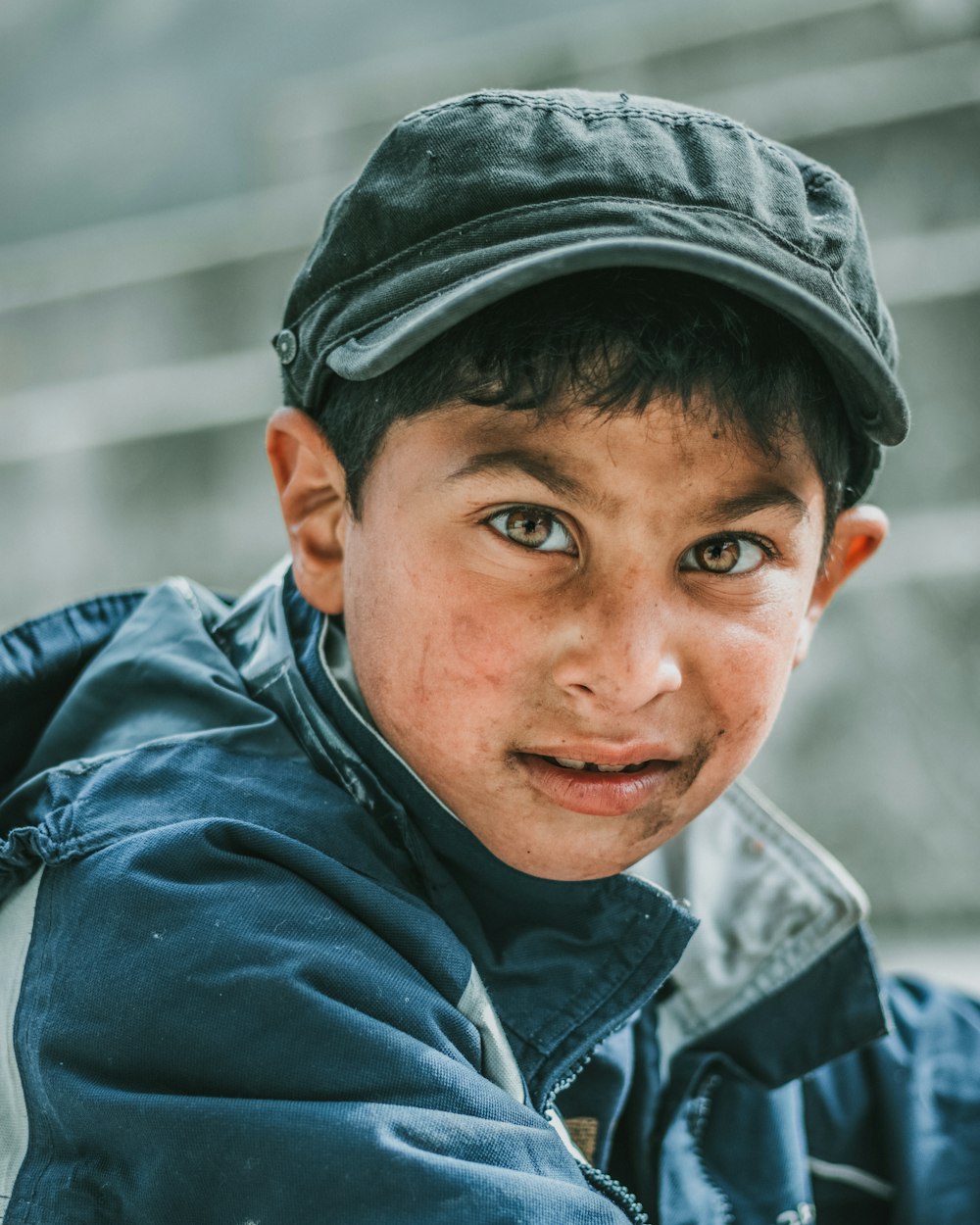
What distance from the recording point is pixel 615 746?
949 mm

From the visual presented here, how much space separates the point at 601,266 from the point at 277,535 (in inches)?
68.7

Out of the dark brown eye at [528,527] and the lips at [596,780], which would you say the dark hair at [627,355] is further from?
the lips at [596,780]

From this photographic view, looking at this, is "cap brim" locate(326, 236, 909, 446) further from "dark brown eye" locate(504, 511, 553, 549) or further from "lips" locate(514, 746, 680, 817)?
"lips" locate(514, 746, 680, 817)

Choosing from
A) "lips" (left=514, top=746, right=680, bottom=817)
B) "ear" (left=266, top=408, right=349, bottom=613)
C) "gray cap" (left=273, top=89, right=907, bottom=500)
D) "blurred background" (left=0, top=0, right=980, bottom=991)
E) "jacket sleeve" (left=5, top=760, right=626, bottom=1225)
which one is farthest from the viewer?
"blurred background" (left=0, top=0, right=980, bottom=991)

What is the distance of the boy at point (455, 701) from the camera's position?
0.81m

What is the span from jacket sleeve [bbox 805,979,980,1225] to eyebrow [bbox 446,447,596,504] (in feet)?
2.33

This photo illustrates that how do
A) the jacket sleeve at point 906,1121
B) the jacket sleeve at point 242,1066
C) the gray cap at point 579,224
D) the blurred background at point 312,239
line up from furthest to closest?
1. the blurred background at point 312,239
2. the jacket sleeve at point 906,1121
3. the gray cap at point 579,224
4. the jacket sleeve at point 242,1066

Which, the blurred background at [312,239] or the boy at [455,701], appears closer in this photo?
the boy at [455,701]

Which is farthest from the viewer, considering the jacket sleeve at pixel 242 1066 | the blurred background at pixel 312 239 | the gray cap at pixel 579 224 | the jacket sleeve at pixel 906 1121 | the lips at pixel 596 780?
the blurred background at pixel 312 239

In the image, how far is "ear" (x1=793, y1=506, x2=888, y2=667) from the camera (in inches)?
45.7

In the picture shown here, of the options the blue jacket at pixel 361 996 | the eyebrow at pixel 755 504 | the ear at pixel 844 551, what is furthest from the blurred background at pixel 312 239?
the eyebrow at pixel 755 504

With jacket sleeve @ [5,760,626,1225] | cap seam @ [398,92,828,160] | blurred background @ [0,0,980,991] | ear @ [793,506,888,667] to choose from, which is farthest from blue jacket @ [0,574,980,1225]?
blurred background @ [0,0,980,991]

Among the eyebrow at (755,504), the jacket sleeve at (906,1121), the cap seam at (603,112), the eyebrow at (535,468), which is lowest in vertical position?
the jacket sleeve at (906,1121)

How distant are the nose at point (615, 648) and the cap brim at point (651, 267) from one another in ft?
0.68
